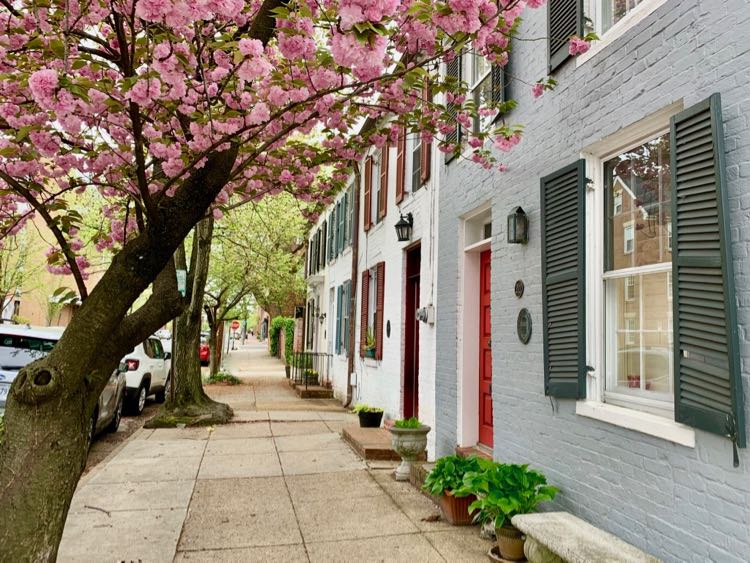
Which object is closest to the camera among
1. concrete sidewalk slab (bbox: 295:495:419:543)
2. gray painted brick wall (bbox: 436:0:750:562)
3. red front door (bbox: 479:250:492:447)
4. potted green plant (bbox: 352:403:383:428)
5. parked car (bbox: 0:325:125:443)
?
gray painted brick wall (bbox: 436:0:750:562)

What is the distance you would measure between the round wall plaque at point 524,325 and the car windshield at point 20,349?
538cm

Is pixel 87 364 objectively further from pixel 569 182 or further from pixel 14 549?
pixel 569 182

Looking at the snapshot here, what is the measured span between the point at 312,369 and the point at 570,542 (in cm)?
1283

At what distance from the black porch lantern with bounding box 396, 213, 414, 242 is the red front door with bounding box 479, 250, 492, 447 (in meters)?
1.89

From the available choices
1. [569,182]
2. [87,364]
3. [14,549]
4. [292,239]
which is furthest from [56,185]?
[292,239]

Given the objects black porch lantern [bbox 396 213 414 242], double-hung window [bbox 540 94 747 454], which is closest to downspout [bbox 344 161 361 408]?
black porch lantern [bbox 396 213 414 242]

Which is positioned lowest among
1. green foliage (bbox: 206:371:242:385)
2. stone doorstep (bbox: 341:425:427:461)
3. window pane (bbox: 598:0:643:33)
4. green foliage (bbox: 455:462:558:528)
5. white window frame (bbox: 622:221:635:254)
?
green foliage (bbox: 206:371:242:385)

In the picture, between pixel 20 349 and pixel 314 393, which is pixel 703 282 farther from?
pixel 314 393

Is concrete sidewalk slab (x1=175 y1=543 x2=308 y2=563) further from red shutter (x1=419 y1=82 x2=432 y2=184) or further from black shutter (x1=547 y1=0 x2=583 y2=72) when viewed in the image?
red shutter (x1=419 y1=82 x2=432 y2=184)

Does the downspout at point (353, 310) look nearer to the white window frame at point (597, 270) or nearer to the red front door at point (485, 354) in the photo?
the red front door at point (485, 354)

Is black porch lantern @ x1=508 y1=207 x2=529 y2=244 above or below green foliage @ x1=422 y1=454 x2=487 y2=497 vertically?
above

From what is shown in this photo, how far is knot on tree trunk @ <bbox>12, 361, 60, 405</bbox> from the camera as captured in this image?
2617 millimetres

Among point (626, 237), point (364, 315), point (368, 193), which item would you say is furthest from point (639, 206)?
point (368, 193)

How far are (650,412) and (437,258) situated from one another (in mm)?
3669
